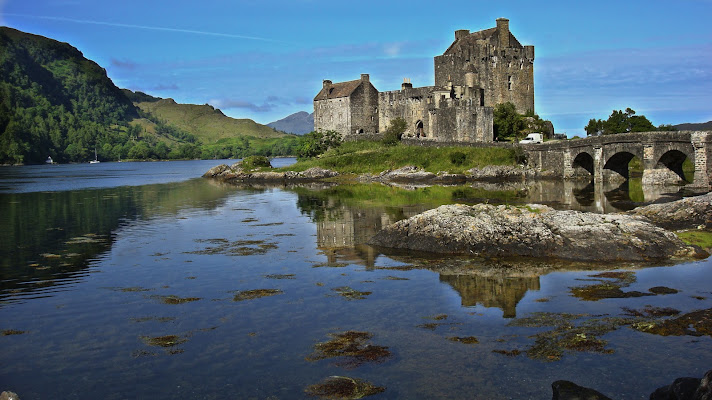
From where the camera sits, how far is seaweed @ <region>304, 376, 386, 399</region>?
9.91 metres

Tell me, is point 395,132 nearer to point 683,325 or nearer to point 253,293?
point 253,293

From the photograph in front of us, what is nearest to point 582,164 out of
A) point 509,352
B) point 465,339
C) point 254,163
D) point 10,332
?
point 254,163

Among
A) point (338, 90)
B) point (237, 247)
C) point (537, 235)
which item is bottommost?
point (237, 247)

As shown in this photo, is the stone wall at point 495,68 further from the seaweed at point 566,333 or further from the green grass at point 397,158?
the seaweed at point 566,333

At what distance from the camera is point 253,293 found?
16.4 meters

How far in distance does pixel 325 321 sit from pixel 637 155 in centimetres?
3959

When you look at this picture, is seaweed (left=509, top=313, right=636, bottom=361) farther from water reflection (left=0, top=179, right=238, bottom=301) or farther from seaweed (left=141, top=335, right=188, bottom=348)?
water reflection (left=0, top=179, right=238, bottom=301)

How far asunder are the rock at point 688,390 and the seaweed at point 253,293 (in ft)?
32.6

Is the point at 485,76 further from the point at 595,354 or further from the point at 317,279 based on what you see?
the point at 595,354

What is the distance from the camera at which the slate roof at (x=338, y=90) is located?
75250 mm

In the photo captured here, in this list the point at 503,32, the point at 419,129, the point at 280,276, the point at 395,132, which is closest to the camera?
the point at 280,276

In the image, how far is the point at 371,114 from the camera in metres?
76.6

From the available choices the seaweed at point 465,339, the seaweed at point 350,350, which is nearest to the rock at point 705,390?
the seaweed at point 465,339

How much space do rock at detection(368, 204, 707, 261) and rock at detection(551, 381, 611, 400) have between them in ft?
35.9
